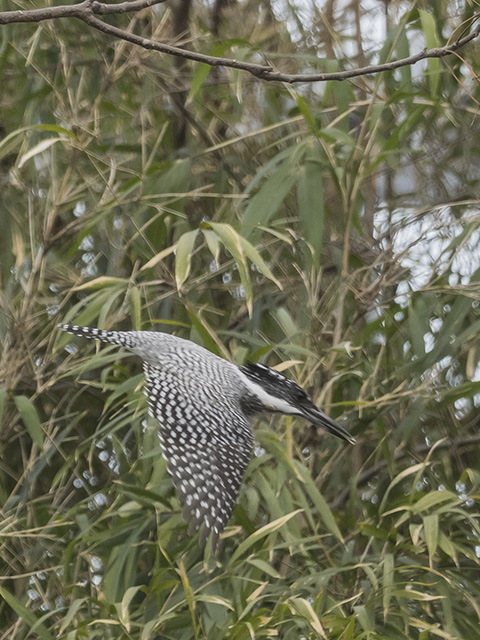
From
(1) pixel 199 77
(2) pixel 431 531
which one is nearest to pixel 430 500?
(2) pixel 431 531

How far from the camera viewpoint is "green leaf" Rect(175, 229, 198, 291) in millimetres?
1504

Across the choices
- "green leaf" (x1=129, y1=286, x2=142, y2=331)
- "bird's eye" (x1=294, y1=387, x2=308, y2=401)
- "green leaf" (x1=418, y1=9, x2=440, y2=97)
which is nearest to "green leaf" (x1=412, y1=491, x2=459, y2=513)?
"bird's eye" (x1=294, y1=387, x2=308, y2=401)

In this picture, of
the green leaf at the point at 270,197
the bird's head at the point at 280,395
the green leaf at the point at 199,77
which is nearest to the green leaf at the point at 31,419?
the bird's head at the point at 280,395

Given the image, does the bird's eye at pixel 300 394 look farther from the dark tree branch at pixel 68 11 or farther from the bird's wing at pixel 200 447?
the dark tree branch at pixel 68 11

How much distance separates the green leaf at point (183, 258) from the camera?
1.50 metres

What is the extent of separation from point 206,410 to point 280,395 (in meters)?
0.15

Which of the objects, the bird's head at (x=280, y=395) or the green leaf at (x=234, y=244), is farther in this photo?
the bird's head at (x=280, y=395)

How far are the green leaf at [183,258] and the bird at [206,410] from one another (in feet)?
0.52

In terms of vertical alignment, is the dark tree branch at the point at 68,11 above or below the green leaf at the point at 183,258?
above

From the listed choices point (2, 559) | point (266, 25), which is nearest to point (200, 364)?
point (2, 559)

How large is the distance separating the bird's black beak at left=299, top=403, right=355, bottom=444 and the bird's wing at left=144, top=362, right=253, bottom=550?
0.11m

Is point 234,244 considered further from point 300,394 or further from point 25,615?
point 25,615

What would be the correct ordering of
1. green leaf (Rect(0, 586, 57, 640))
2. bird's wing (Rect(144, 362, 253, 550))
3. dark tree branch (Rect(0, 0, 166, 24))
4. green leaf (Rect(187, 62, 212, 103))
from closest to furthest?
dark tree branch (Rect(0, 0, 166, 24)) < bird's wing (Rect(144, 362, 253, 550)) < green leaf (Rect(0, 586, 57, 640)) < green leaf (Rect(187, 62, 212, 103))

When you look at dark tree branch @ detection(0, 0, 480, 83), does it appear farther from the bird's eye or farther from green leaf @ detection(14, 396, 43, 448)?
green leaf @ detection(14, 396, 43, 448)
